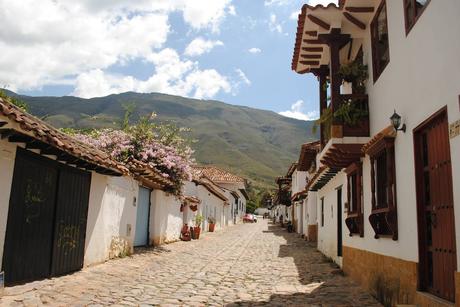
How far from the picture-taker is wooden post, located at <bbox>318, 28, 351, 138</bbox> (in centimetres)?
834

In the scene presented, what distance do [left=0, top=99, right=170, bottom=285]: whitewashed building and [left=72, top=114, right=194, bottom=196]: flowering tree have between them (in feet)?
10.3

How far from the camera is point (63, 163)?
28.6 ft

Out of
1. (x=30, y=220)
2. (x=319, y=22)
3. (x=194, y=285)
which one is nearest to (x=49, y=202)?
(x=30, y=220)

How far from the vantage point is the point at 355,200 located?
33.1 ft

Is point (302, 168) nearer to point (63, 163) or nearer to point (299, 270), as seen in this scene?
point (299, 270)

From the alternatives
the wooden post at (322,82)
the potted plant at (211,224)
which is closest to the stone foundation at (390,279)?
the wooden post at (322,82)

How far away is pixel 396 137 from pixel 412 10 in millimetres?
1889

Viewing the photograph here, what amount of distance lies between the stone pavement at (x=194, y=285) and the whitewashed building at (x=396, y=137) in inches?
39.1

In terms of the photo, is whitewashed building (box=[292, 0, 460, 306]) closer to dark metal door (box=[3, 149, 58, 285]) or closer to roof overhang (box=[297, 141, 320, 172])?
dark metal door (box=[3, 149, 58, 285])

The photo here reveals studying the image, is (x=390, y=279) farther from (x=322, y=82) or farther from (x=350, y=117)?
(x=322, y=82)

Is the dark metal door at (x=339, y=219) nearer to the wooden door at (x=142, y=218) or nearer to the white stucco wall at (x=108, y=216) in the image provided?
the white stucco wall at (x=108, y=216)

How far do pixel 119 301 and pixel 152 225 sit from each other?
10.0 m

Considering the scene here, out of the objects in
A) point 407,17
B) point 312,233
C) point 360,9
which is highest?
point 360,9

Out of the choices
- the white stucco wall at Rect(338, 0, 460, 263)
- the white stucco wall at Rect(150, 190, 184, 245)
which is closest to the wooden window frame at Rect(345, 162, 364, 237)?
the white stucco wall at Rect(338, 0, 460, 263)
